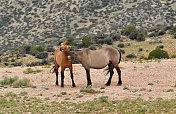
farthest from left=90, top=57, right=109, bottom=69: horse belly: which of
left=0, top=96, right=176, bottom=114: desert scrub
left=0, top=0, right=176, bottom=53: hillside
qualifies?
left=0, top=0, right=176, bottom=53: hillside

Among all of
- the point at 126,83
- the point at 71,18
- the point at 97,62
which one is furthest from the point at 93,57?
the point at 71,18

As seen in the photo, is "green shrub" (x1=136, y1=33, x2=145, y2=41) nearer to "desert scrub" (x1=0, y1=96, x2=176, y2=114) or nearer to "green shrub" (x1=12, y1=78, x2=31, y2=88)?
"green shrub" (x1=12, y1=78, x2=31, y2=88)

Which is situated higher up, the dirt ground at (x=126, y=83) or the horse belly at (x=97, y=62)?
the horse belly at (x=97, y=62)

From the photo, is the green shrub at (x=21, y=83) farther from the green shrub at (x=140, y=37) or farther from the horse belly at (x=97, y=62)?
the green shrub at (x=140, y=37)

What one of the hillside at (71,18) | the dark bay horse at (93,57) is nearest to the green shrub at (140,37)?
the hillside at (71,18)

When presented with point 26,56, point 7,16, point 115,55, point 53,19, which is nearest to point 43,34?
point 53,19

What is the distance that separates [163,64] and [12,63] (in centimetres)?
2122

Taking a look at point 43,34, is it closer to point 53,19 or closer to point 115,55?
point 53,19

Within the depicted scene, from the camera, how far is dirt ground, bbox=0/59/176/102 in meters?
11.8

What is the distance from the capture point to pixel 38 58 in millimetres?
38656

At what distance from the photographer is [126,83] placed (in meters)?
15.8

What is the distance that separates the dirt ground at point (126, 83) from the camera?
11781 millimetres

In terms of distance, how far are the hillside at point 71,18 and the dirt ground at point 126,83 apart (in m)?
40.3

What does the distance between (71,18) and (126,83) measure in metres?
58.0
